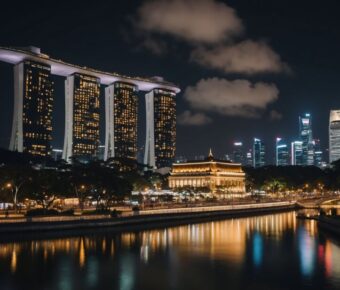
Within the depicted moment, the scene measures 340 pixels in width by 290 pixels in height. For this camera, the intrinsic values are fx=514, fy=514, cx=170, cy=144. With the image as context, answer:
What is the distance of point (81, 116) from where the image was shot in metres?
159

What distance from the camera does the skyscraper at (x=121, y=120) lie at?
171250 mm

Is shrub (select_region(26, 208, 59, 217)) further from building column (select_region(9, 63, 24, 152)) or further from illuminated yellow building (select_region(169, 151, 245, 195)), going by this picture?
illuminated yellow building (select_region(169, 151, 245, 195))

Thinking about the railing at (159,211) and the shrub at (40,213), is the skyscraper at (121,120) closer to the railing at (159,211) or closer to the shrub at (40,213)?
the railing at (159,211)

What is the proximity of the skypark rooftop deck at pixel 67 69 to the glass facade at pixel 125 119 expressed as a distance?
10.7 ft

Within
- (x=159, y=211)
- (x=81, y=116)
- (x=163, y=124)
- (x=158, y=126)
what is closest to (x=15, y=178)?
(x=159, y=211)

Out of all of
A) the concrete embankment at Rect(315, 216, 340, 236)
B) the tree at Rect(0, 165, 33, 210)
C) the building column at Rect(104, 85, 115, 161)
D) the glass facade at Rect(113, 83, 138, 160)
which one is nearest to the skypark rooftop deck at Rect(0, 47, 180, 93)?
the glass facade at Rect(113, 83, 138, 160)

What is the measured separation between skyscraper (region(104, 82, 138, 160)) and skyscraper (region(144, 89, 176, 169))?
5.46 metres

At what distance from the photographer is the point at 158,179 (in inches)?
5512

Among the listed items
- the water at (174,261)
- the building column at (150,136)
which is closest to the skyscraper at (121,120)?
the building column at (150,136)

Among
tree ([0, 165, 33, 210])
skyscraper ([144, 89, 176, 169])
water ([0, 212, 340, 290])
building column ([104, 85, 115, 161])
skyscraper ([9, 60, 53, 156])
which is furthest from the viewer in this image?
skyscraper ([144, 89, 176, 169])

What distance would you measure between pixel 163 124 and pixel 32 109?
66481 millimetres

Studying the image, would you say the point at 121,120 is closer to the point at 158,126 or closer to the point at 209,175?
the point at 158,126

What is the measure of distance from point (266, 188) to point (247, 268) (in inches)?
4224

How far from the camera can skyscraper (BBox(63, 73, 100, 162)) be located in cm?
15250
